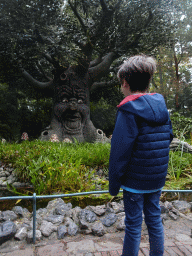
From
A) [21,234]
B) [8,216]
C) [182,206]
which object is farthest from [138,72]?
[182,206]

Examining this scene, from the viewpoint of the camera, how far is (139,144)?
4.06 ft

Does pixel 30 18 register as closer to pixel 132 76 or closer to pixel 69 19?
pixel 69 19

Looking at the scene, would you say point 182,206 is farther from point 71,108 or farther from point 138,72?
point 71,108

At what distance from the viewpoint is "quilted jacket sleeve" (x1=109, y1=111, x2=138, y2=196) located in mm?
1187

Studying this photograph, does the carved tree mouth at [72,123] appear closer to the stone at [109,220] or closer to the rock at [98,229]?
the stone at [109,220]

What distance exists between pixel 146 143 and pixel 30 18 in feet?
19.7

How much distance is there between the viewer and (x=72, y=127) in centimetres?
755

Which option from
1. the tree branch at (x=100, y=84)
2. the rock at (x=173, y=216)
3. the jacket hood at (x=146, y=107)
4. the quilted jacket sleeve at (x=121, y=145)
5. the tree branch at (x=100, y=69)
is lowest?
the rock at (x=173, y=216)

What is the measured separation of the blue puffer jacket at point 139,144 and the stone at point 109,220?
38.0 inches

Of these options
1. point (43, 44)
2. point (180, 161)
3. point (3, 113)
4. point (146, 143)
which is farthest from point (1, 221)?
point (3, 113)

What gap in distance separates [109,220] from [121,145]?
1237mm

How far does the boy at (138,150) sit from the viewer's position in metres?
1.21

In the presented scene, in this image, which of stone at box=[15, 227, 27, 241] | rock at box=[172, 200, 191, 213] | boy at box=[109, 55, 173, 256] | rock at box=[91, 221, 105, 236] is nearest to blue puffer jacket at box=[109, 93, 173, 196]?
boy at box=[109, 55, 173, 256]

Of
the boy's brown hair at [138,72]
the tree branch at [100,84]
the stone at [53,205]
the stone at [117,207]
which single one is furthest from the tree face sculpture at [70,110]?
the boy's brown hair at [138,72]
